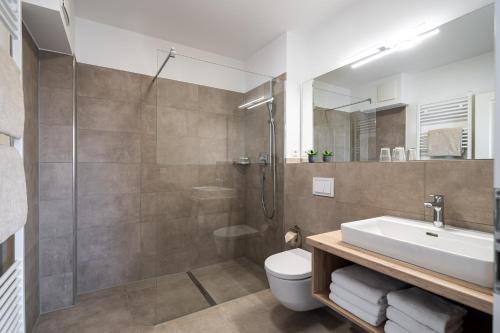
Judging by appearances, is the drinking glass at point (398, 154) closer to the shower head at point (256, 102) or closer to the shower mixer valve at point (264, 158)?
the shower mixer valve at point (264, 158)

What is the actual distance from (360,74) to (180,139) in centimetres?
160

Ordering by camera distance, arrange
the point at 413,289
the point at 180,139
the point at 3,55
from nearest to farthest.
A: the point at 3,55 → the point at 413,289 → the point at 180,139

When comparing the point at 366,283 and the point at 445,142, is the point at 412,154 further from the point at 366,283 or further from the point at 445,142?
the point at 366,283

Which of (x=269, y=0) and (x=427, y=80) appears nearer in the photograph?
(x=427, y=80)

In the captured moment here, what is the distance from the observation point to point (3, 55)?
0.95 m

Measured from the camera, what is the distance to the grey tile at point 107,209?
2.23 metres

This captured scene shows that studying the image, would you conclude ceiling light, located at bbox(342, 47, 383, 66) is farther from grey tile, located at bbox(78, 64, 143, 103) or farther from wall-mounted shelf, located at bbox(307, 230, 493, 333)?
grey tile, located at bbox(78, 64, 143, 103)

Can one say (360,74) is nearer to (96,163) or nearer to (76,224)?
(96,163)

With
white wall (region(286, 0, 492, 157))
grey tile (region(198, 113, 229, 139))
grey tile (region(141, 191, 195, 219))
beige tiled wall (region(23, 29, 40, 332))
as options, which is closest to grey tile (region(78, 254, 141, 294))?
beige tiled wall (region(23, 29, 40, 332))

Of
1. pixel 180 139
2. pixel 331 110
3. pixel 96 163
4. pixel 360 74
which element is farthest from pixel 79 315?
pixel 360 74

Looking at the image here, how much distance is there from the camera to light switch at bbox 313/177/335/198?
192 cm

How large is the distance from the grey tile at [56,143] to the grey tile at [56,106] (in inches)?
2.0

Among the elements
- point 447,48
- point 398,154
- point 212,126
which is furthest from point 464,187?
point 212,126

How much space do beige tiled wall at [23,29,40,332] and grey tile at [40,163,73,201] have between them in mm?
69
